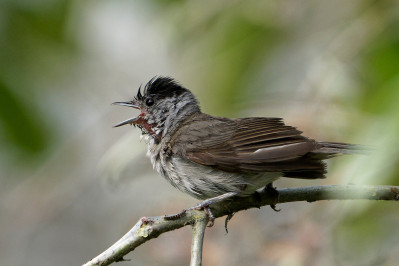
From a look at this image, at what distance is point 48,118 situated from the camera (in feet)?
13.8

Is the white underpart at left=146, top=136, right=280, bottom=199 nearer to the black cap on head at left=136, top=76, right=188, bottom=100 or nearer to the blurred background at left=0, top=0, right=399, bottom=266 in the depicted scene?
the blurred background at left=0, top=0, right=399, bottom=266

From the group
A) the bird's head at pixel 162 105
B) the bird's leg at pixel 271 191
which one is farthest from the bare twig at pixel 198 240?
the bird's head at pixel 162 105

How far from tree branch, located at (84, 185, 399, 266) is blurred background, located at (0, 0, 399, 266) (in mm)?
77

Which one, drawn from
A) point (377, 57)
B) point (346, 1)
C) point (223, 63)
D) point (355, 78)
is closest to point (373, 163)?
point (377, 57)

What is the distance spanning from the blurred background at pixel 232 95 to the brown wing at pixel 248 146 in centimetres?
17

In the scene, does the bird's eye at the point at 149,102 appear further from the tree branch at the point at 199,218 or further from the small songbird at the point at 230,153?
the tree branch at the point at 199,218

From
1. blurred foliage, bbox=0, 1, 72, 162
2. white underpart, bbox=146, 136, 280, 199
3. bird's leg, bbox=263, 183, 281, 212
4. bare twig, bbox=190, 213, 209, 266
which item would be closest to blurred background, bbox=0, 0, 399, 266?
blurred foliage, bbox=0, 1, 72, 162

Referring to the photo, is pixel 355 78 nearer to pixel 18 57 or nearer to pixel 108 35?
pixel 18 57

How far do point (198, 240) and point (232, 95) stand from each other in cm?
131

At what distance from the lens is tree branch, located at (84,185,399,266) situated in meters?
2.50

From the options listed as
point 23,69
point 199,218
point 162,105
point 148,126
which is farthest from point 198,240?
point 162,105

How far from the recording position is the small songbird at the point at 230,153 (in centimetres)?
369

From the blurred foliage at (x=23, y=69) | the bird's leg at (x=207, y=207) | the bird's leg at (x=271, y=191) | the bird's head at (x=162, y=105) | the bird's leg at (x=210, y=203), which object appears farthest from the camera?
the bird's head at (x=162, y=105)

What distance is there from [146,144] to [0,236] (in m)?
3.31
